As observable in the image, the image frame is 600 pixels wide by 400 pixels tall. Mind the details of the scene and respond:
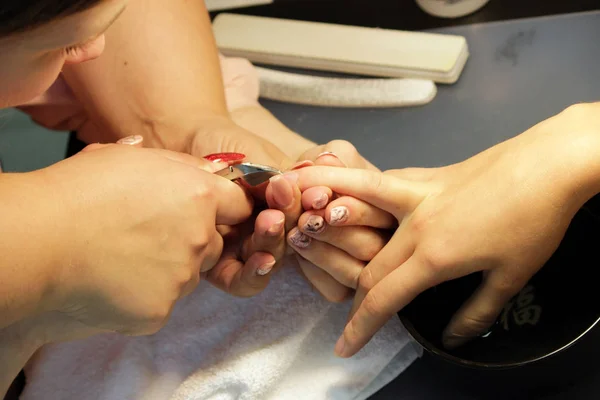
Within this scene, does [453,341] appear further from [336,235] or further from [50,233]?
[50,233]

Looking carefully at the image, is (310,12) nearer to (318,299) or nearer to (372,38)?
(372,38)

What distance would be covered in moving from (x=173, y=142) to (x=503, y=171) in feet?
1.46

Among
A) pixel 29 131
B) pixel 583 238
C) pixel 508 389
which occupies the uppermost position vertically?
pixel 583 238

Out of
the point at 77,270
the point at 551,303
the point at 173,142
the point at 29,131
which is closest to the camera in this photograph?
the point at 77,270

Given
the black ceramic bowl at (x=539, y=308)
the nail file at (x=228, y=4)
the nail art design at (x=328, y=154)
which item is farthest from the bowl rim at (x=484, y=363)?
the nail file at (x=228, y=4)

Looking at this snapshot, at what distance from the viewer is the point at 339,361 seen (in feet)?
2.36

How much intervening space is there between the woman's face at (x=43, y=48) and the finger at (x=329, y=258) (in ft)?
0.98

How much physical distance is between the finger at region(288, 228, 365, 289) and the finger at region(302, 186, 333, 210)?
0.04 metres

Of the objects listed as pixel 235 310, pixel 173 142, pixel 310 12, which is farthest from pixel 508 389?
pixel 310 12

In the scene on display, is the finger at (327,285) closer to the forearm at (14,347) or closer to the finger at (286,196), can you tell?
the finger at (286,196)

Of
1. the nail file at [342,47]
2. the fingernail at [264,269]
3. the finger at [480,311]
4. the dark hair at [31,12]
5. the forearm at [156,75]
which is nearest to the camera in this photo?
the dark hair at [31,12]

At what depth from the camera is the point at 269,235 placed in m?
0.71

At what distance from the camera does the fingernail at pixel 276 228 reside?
0.70m

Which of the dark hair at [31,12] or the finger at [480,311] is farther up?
the dark hair at [31,12]
